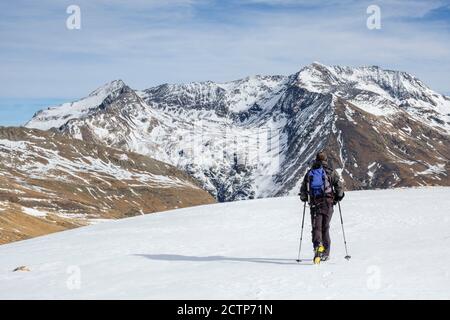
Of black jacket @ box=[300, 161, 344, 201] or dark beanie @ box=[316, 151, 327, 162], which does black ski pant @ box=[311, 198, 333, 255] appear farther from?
dark beanie @ box=[316, 151, 327, 162]

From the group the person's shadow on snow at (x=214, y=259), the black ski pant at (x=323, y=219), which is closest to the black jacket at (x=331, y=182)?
the black ski pant at (x=323, y=219)

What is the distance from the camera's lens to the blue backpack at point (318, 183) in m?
17.6

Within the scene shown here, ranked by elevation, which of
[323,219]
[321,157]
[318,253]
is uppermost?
[321,157]

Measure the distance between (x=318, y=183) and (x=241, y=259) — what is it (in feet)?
→ 12.6

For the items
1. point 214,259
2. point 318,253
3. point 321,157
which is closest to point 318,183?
point 321,157

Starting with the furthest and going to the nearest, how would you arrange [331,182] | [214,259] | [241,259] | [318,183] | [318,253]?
1. [214,259]
2. [241,259]
3. [331,182]
4. [318,183]
5. [318,253]

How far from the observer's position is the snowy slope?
1372 cm

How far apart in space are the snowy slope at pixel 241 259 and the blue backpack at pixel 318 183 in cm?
214

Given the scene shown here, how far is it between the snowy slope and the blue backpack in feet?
7.03

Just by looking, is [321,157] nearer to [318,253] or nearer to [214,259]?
[318,253]

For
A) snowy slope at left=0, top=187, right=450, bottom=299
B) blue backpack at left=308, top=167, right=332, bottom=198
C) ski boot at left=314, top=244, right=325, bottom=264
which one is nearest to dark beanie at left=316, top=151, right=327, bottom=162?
blue backpack at left=308, top=167, right=332, bottom=198

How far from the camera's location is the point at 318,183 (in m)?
17.7
